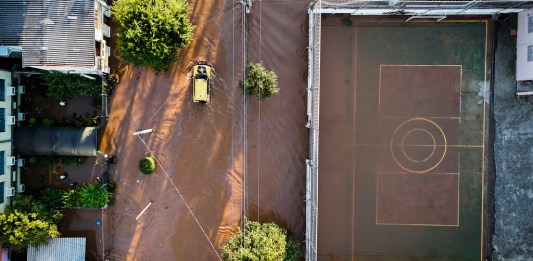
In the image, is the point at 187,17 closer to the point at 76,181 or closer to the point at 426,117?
the point at 76,181

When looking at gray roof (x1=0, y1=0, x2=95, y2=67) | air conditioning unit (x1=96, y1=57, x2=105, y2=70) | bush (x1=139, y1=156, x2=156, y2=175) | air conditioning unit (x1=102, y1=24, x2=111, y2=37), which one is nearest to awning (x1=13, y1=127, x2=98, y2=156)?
bush (x1=139, y1=156, x2=156, y2=175)

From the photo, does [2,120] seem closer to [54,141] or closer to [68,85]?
[54,141]

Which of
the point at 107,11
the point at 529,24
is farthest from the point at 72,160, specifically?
the point at 529,24

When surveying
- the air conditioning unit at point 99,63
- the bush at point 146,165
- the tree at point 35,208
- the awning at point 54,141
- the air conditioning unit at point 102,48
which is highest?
the air conditioning unit at point 102,48

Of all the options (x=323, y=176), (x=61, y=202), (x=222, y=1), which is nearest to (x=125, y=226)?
(x=61, y=202)

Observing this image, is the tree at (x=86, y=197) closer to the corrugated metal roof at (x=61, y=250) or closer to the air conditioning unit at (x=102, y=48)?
the corrugated metal roof at (x=61, y=250)

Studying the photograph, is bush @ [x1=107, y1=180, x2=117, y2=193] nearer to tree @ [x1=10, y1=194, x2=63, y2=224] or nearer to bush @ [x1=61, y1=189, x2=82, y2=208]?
bush @ [x1=61, y1=189, x2=82, y2=208]

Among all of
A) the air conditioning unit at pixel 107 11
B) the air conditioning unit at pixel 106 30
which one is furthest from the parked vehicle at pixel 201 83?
the air conditioning unit at pixel 107 11
